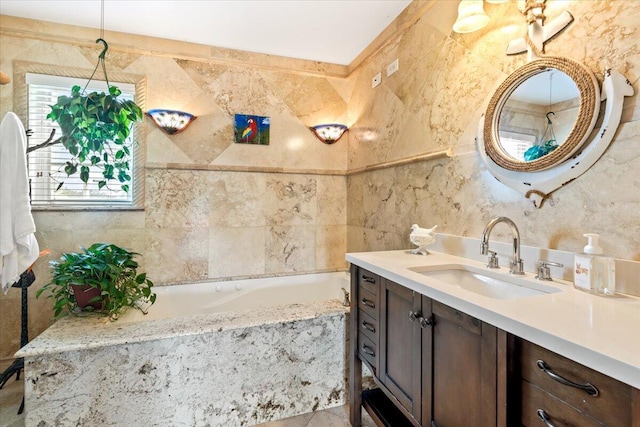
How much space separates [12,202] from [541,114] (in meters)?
2.47

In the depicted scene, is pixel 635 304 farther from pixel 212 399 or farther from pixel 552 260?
pixel 212 399

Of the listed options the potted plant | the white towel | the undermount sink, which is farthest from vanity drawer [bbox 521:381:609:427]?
the white towel

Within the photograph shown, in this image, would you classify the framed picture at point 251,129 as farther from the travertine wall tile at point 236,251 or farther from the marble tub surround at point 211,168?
the travertine wall tile at point 236,251

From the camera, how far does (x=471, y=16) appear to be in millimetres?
1502

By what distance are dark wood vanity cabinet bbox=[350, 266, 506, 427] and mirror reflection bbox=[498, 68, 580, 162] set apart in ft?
2.66

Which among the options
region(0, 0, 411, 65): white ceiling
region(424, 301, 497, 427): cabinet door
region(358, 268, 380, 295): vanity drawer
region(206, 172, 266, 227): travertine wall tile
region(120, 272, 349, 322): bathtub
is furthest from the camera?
region(206, 172, 266, 227): travertine wall tile

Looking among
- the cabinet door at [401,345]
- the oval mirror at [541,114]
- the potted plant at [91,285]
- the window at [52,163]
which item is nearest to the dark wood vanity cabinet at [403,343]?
the cabinet door at [401,345]

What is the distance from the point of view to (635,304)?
2.93ft

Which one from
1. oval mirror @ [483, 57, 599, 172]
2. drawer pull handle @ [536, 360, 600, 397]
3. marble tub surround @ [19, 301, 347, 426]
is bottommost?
marble tub surround @ [19, 301, 347, 426]

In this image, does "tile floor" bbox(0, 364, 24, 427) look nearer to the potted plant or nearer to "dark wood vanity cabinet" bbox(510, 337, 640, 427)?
the potted plant

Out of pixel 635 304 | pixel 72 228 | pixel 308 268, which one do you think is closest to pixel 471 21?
pixel 635 304

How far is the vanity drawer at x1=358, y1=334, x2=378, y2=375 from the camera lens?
1.48 meters

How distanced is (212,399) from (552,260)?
177 cm

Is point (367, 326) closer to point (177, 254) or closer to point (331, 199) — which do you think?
point (331, 199)
